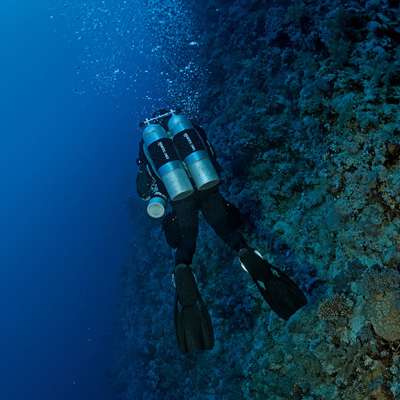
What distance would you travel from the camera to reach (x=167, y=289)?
808 cm

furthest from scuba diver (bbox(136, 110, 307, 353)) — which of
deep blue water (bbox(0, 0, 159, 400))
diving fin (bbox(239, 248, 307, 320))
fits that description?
deep blue water (bbox(0, 0, 159, 400))

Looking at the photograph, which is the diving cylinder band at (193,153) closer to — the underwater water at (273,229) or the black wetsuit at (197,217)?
the black wetsuit at (197,217)

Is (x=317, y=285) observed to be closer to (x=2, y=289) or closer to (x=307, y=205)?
(x=307, y=205)

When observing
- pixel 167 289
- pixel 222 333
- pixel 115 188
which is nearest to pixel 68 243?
pixel 115 188

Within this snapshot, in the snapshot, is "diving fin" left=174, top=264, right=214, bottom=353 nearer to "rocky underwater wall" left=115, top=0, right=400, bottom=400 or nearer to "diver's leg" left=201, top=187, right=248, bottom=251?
"diver's leg" left=201, top=187, right=248, bottom=251

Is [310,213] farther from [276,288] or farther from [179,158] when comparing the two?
[179,158]

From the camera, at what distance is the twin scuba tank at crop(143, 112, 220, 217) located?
3.85m

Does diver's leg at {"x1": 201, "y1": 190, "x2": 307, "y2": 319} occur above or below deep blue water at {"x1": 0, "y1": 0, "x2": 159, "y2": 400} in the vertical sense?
below

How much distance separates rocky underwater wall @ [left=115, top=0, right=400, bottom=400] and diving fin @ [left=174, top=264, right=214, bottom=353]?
1.34m

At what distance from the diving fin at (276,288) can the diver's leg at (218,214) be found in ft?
1.48

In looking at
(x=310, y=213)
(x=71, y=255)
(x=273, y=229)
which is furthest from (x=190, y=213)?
(x=71, y=255)

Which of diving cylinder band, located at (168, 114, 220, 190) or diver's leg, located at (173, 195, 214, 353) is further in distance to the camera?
diving cylinder band, located at (168, 114, 220, 190)

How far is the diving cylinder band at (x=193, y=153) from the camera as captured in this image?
3865 mm

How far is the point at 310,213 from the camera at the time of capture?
4551mm
